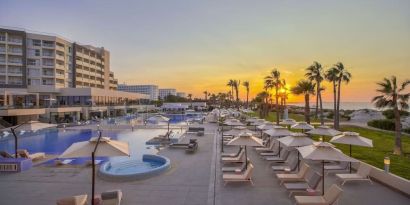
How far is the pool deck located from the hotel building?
34661mm

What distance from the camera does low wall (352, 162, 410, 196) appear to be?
10.7 meters

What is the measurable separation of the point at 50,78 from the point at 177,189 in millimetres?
63617

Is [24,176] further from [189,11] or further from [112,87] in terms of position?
[112,87]

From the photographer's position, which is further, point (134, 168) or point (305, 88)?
point (305, 88)

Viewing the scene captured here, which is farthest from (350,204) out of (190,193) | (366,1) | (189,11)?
(189,11)

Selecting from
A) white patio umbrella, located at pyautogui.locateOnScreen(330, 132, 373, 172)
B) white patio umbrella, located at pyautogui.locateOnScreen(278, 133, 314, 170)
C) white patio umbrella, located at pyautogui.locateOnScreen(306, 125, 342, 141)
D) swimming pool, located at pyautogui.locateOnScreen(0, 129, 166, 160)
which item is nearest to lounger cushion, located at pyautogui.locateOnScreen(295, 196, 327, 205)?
white patio umbrella, located at pyautogui.locateOnScreen(278, 133, 314, 170)

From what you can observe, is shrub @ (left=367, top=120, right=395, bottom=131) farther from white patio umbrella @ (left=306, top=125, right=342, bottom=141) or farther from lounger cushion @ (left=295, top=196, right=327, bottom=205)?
lounger cushion @ (left=295, top=196, right=327, bottom=205)

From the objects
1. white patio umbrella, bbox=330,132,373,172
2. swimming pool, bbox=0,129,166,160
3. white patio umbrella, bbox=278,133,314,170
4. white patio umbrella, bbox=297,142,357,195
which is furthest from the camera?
swimming pool, bbox=0,129,166,160

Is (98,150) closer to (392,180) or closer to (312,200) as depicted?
(312,200)

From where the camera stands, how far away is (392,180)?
450 inches

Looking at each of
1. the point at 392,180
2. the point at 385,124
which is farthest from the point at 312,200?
the point at 385,124

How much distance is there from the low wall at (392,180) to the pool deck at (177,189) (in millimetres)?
228

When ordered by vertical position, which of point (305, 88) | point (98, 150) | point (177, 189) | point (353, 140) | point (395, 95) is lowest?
point (177, 189)

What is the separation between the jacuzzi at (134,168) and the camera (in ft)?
41.7
